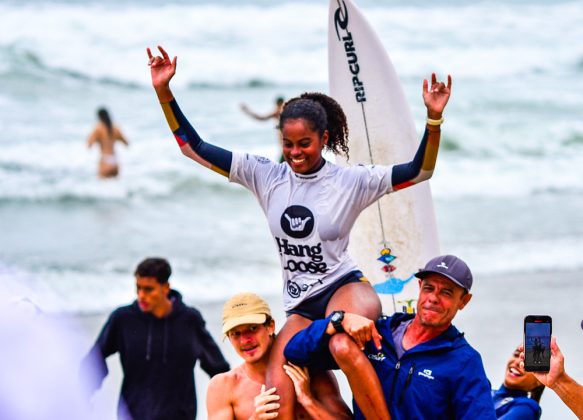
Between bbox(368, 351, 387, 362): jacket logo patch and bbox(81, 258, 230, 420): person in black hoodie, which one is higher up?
bbox(81, 258, 230, 420): person in black hoodie

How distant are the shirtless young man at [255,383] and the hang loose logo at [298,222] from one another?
0.34 metres

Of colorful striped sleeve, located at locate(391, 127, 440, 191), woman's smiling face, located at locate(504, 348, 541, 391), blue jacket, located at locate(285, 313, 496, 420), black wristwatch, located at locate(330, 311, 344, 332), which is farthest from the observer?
woman's smiling face, located at locate(504, 348, 541, 391)

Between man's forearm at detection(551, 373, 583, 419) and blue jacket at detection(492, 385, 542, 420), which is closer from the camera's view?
man's forearm at detection(551, 373, 583, 419)

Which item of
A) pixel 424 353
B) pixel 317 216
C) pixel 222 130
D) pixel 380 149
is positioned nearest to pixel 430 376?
pixel 424 353

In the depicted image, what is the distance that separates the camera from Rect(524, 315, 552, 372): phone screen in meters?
4.09

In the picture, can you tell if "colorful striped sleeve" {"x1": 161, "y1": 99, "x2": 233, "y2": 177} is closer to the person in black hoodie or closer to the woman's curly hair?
the woman's curly hair

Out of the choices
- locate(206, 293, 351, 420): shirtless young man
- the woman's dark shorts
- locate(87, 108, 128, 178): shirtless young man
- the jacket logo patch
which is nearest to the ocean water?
locate(87, 108, 128, 178): shirtless young man

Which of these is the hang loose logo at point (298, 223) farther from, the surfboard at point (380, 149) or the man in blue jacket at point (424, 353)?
the surfboard at point (380, 149)

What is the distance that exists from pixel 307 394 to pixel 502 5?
2706 centimetres

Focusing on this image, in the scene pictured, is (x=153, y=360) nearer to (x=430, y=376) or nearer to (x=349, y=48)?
(x=349, y=48)

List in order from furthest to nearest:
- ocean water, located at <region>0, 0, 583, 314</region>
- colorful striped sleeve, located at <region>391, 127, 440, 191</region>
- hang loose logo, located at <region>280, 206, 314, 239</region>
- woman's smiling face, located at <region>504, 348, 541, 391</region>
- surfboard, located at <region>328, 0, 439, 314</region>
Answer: ocean water, located at <region>0, 0, 583, 314</region> < surfboard, located at <region>328, 0, 439, 314</region> < woman's smiling face, located at <region>504, 348, 541, 391</region> < hang loose logo, located at <region>280, 206, 314, 239</region> < colorful striped sleeve, located at <region>391, 127, 440, 191</region>

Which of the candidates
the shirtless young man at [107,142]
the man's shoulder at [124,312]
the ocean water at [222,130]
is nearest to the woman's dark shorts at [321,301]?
the ocean water at [222,130]

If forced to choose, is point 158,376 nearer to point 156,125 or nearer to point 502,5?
point 156,125

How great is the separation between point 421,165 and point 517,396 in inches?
51.8
